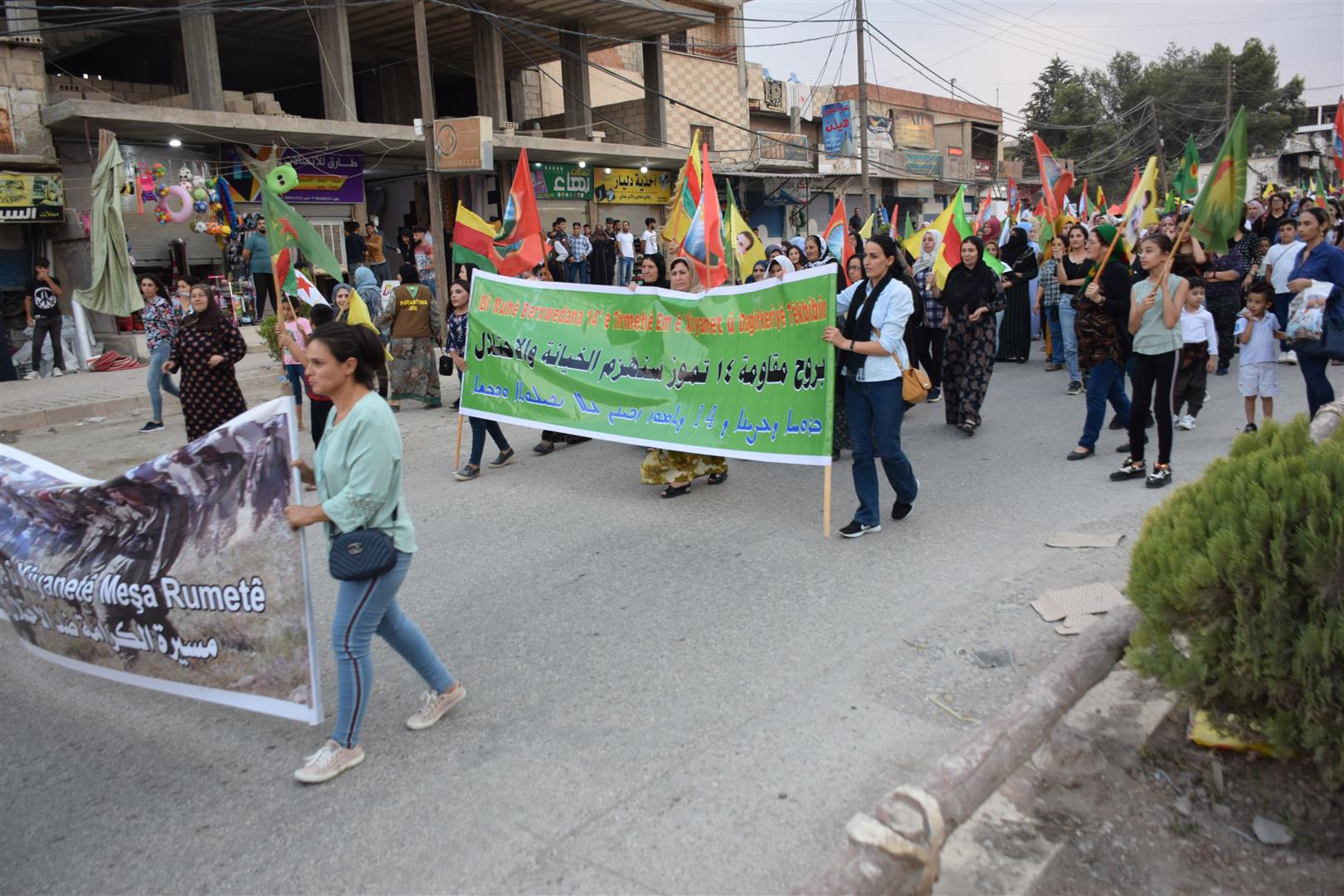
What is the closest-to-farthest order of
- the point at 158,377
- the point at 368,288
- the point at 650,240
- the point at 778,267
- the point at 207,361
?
the point at 207,361 → the point at 158,377 → the point at 778,267 → the point at 368,288 → the point at 650,240

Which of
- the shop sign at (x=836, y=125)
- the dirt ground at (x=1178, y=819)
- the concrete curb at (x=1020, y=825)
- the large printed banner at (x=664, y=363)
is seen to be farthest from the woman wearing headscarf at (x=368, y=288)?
the shop sign at (x=836, y=125)

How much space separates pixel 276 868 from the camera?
3168 millimetres

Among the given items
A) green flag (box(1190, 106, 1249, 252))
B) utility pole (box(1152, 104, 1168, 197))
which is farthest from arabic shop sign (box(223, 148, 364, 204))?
utility pole (box(1152, 104, 1168, 197))

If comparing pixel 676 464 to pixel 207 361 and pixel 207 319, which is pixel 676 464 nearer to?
pixel 207 361

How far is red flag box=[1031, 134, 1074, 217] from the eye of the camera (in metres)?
15.5

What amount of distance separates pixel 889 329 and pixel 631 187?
23897mm

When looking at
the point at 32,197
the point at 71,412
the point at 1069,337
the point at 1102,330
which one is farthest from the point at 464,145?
the point at 1102,330

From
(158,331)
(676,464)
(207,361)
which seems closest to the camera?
(676,464)

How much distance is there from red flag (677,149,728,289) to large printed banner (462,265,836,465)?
0.86m

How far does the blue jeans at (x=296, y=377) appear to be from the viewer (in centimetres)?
974

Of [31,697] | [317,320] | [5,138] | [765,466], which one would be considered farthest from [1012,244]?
[5,138]

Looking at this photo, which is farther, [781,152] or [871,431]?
[781,152]

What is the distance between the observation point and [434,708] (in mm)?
4059

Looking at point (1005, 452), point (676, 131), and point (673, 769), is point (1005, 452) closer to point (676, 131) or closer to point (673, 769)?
point (673, 769)
